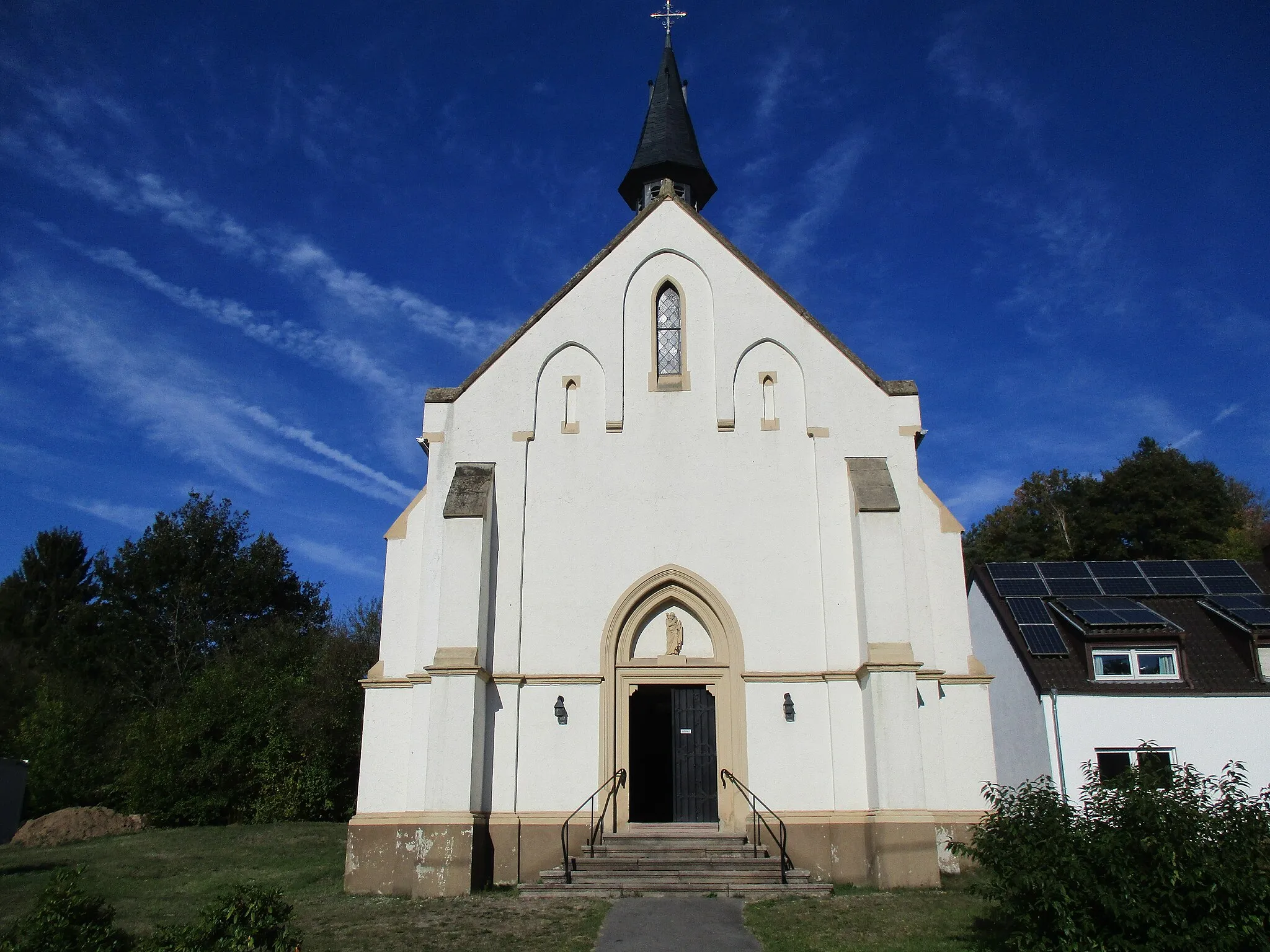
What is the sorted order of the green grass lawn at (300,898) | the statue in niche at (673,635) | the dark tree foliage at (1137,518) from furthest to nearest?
1. the dark tree foliage at (1137,518)
2. the statue in niche at (673,635)
3. the green grass lawn at (300,898)

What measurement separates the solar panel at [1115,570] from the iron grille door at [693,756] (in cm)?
1629

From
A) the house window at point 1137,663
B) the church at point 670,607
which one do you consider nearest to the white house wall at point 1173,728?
the house window at point 1137,663

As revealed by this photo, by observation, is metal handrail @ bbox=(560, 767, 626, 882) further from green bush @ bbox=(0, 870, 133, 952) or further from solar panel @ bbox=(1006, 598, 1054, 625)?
solar panel @ bbox=(1006, 598, 1054, 625)

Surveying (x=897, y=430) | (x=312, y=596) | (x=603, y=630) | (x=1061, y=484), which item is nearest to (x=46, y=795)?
(x=312, y=596)

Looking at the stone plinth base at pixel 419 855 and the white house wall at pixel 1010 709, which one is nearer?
the stone plinth base at pixel 419 855

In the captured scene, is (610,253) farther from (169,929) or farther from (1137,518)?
(1137,518)

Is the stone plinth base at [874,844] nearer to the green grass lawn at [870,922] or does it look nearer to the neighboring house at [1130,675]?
the green grass lawn at [870,922]

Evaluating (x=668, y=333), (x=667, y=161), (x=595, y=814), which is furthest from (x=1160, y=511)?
(x=595, y=814)

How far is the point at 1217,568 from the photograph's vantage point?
26766 millimetres

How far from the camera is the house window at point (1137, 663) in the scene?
23.0m

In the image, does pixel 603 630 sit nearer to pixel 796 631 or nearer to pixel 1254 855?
pixel 796 631

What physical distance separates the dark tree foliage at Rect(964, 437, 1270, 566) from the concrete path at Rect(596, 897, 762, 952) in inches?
1324

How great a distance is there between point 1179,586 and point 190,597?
40.6 meters

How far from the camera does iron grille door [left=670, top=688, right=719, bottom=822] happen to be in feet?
51.2
